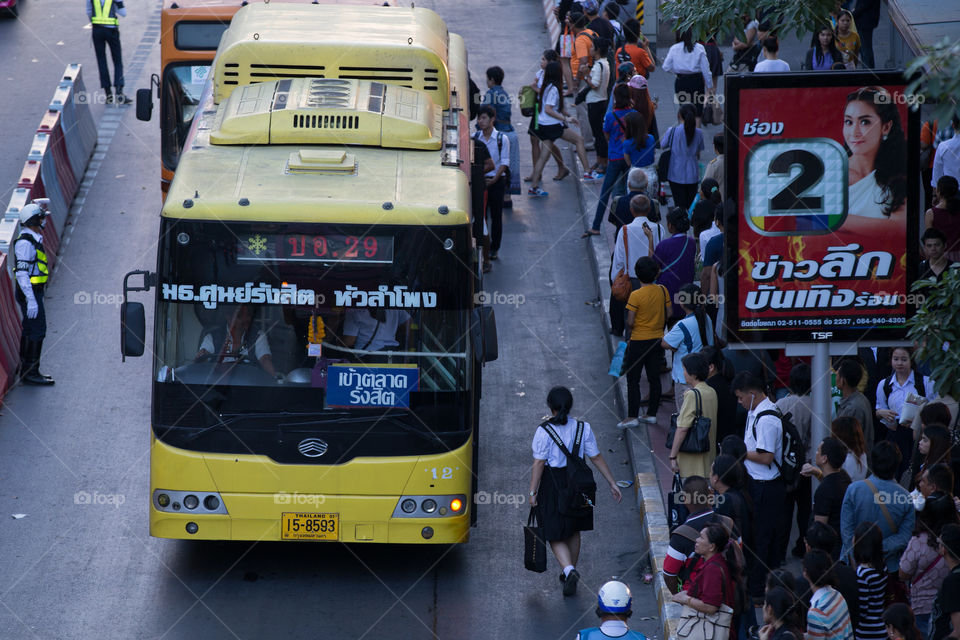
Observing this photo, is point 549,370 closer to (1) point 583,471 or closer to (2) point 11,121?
(1) point 583,471

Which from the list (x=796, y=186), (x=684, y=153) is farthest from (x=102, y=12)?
(x=796, y=186)

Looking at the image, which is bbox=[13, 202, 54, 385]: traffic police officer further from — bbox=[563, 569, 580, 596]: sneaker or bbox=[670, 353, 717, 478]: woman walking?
bbox=[670, 353, 717, 478]: woman walking

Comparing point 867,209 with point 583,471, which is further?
point 583,471

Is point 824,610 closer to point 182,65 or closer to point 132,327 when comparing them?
point 132,327

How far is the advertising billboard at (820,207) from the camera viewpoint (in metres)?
9.25

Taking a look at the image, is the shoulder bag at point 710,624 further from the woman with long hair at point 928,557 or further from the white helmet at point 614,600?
the woman with long hair at point 928,557

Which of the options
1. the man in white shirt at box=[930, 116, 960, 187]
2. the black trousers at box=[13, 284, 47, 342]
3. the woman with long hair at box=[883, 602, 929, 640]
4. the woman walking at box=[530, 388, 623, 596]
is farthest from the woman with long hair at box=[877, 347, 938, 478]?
the black trousers at box=[13, 284, 47, 342]

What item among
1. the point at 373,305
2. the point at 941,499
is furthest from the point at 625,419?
the point at 941,499

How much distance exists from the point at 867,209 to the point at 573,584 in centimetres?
381

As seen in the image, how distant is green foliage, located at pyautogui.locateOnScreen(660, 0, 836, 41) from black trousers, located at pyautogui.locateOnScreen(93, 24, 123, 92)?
13468 millimetres

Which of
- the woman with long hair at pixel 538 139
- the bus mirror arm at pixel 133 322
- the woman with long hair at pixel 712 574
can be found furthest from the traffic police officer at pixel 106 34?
the woman with long hair at pixel 712 574

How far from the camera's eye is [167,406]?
33.9ft

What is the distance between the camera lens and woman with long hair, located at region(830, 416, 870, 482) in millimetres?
9516

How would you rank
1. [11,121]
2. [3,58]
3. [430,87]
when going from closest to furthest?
[430,87]
[11,121]
[3,58]
